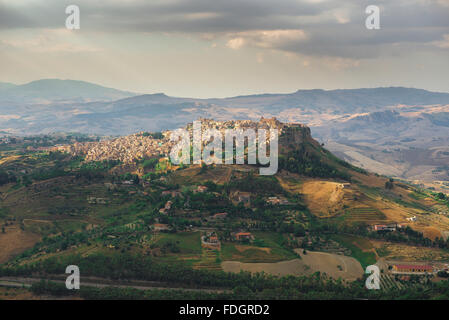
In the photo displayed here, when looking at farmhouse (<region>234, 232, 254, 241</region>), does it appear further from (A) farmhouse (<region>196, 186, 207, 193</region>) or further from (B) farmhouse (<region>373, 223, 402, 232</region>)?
(B) farmhouse (<region>373, 223, 402, 232</region>)

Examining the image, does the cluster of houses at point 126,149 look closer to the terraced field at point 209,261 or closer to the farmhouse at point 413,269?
the terraced field at point 209,261

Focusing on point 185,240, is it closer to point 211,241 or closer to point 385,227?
point 211,241

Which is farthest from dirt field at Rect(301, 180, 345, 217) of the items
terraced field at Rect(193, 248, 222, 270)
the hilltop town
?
the hilltop town

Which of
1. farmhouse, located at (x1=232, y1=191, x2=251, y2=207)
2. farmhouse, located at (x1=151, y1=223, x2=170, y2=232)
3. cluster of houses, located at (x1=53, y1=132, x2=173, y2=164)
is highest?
cluster of houses, located at (x1=53, y1=132, x2=173, y2=164)

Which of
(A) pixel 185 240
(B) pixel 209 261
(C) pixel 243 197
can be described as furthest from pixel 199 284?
(C) pixel 243 197

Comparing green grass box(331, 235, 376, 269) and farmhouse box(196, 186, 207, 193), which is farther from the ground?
farmhouse box(196, 186, 207, 193)

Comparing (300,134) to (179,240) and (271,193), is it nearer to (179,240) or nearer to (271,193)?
(271,193)
